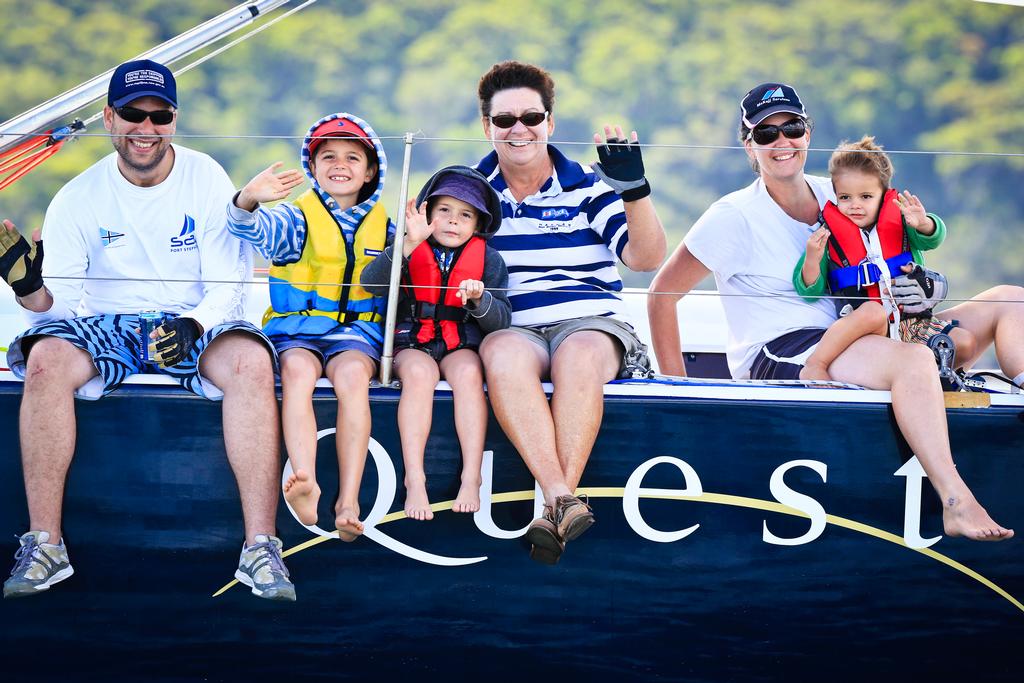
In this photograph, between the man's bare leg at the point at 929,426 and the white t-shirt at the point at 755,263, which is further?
the white t-shirt at the point at 755,263

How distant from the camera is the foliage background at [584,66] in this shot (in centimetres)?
680

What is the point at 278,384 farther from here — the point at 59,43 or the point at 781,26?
the point at 781,26

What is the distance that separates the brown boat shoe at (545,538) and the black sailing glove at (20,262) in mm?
1275

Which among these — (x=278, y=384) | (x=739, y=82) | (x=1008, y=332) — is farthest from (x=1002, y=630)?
(x=739, y=82)

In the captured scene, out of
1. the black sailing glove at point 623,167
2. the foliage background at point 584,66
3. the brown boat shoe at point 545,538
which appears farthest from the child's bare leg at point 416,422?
the foliage background at point 584,66

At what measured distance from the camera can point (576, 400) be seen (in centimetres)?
270

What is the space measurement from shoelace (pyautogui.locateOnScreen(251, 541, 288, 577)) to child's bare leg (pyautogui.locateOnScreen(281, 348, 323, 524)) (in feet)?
0.38

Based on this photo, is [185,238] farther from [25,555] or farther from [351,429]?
[25,555]

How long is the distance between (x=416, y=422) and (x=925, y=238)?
141cm

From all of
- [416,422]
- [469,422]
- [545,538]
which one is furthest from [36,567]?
[545,538]

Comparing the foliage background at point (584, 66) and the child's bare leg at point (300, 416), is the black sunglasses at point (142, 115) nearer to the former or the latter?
the child's bare leg at point (300, 416)

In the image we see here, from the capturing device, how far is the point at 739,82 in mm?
8070

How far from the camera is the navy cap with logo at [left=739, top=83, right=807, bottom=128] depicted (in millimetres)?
3112

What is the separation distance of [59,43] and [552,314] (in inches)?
207
